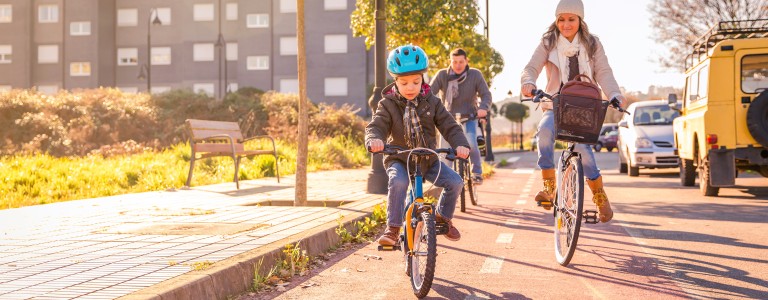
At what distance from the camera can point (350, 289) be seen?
5746 millimetres

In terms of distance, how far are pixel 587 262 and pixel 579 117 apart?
45.3 inches

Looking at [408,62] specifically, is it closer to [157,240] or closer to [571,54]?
[571,54]

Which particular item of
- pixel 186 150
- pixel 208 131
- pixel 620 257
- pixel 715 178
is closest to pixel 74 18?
pixel 186 150

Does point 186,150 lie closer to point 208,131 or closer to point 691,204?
point 208,131

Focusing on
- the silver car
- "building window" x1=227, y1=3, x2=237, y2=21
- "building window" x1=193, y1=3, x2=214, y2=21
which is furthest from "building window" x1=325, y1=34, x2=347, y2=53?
the silver car

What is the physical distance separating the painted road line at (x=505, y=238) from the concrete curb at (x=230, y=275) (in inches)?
62.4

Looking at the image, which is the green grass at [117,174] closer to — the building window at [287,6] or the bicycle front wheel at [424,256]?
the bicycle front wheel at [424,256]

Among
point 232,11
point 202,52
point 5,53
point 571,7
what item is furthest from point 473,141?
point 5,53

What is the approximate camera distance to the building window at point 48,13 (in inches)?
2547

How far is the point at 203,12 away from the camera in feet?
211

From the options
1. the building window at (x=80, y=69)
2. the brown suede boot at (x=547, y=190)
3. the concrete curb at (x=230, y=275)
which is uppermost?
the building window at (x=80, y=69)

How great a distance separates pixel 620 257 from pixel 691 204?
17.6 ft

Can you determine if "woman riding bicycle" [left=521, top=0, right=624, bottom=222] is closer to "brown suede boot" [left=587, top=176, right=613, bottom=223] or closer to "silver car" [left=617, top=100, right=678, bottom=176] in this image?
"brown suede boot" [left=587, top=176, right=613, bottom=223]

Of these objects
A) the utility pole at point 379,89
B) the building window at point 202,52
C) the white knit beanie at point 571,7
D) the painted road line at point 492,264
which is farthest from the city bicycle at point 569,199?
the building window at point 202,52
